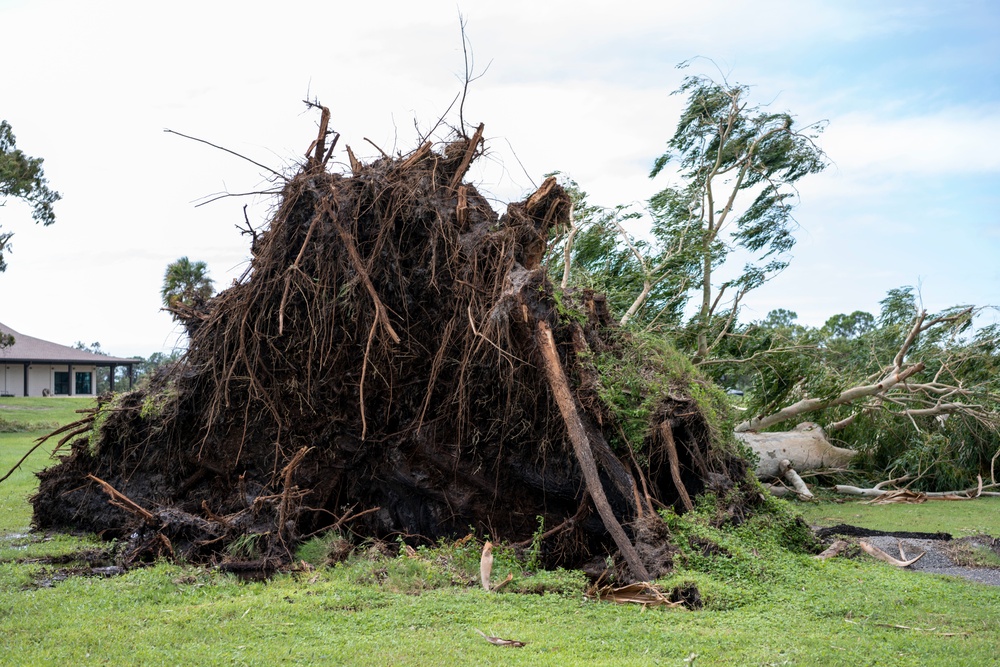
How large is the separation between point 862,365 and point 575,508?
10.2m

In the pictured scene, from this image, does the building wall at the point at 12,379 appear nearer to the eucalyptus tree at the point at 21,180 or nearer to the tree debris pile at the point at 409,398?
the eucalyptus tree at the point at 21,180

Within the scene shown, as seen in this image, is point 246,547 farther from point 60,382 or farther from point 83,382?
point 83,382

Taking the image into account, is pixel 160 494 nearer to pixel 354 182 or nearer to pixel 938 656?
pixel 354 182

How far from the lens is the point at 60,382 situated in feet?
143

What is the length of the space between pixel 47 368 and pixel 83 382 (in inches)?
87.4

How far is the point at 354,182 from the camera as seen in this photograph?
9312 mm

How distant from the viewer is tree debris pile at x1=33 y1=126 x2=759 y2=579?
829 centimetres

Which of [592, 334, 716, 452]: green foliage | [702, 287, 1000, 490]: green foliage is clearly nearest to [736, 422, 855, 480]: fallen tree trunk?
[702, 287, 1000, 490]: green foliage

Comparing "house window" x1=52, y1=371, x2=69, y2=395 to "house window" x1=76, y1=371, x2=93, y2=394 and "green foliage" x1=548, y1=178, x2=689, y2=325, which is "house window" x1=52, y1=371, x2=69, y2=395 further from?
"green foliage" x1=548, y1=178, x2=689, y2=325

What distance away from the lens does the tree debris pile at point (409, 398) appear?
27.2ft

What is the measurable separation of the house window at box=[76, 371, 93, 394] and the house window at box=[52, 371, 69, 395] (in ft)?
2.25

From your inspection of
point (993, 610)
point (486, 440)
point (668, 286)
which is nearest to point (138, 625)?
point (486, 440)

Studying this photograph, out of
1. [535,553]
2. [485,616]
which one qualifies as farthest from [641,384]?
[485,616]

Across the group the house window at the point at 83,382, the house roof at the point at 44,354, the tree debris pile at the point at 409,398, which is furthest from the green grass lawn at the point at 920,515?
the house window at the point at 83,382
